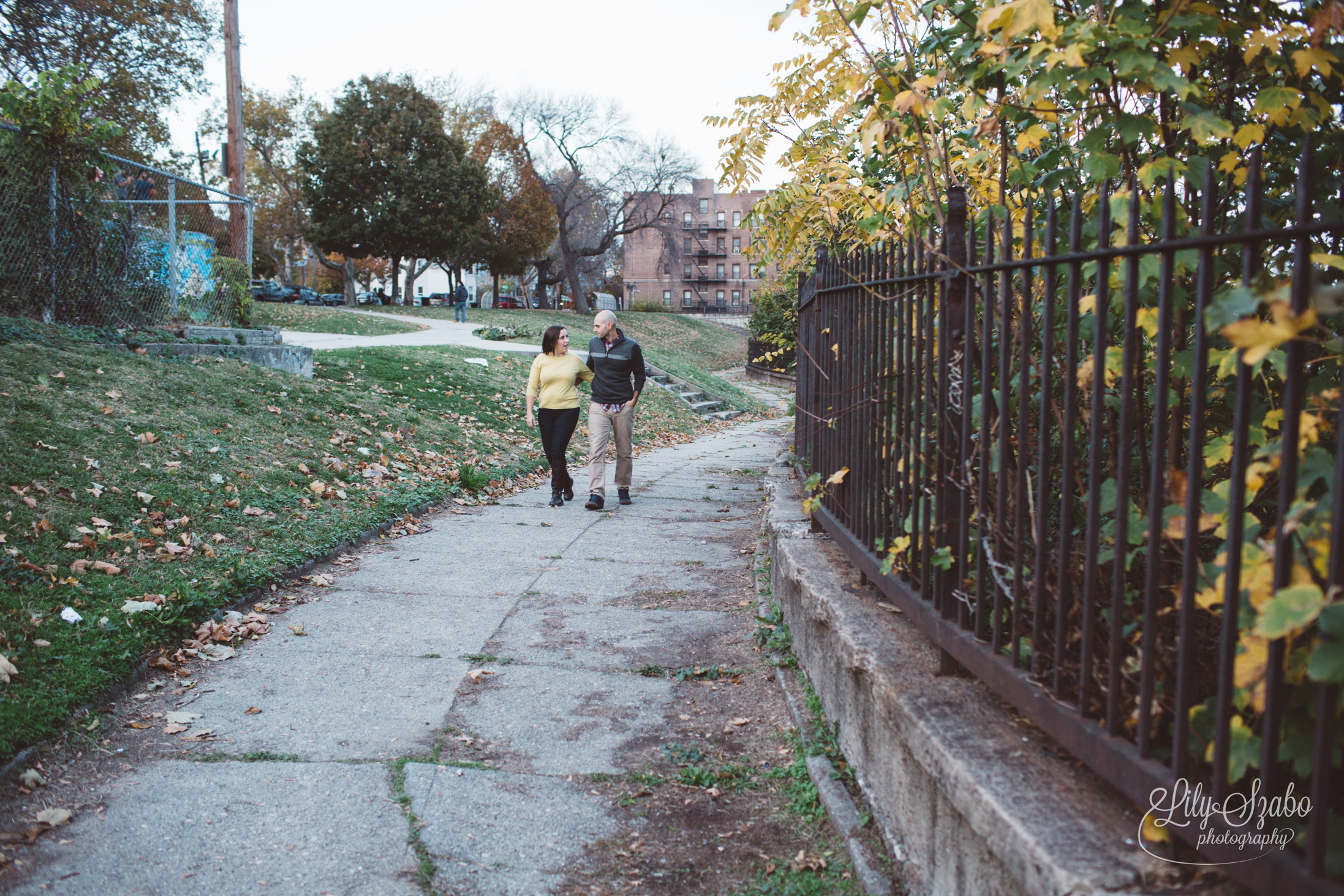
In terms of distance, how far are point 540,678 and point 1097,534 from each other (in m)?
2.79

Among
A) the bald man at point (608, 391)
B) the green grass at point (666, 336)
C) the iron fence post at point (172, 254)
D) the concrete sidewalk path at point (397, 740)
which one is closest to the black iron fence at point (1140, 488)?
the concrete sidewalk path at point (397, 740)

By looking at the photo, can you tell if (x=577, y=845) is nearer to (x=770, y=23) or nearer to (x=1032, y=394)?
(x=1032, y=394)

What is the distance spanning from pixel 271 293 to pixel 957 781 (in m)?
45.2

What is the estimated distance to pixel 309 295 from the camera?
→ 4453 centimetres

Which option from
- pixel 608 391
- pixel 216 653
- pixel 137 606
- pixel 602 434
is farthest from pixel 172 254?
pixel 216 653

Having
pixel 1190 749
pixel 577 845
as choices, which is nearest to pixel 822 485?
pixel 577 845

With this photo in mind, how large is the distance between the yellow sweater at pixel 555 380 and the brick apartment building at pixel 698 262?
256ft

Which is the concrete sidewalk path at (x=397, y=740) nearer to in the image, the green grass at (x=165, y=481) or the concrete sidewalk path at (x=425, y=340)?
the green grass at (x=165, y=481)

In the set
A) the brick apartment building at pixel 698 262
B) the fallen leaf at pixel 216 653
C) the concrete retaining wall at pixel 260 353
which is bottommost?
the fallen leaf at pixel 216 653

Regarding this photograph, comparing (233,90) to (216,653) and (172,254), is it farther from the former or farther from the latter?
(216,653)

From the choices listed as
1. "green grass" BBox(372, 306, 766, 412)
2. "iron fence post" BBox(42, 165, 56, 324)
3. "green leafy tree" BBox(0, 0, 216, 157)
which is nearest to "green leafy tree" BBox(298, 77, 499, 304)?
"green grass" BBox(372, 306, 766, 412)

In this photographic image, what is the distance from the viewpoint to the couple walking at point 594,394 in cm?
846

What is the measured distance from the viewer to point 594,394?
8.60m

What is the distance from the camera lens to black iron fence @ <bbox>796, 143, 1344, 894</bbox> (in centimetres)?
144
